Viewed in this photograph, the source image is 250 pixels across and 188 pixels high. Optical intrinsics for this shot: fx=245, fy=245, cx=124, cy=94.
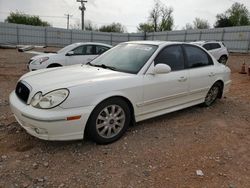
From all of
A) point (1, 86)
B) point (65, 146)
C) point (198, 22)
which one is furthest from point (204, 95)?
point (198, 22)

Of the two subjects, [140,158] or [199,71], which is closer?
[140,158]

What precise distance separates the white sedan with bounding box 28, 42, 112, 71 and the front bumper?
5.55m

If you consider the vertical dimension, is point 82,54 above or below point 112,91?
above

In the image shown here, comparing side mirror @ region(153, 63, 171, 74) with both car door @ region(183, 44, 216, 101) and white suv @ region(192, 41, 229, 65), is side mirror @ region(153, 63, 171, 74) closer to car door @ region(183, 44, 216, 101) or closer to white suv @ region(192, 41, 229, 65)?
car door @ region(183, 44, 216, 101)

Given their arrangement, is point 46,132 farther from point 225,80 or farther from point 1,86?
point 1,86

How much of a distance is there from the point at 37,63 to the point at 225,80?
6.20 meters

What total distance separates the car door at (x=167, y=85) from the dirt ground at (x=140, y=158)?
417 millimetres

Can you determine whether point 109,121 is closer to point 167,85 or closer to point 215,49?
point 167,85

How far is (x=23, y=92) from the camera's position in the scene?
137 inches

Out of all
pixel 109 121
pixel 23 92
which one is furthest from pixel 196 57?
pixel 23 92

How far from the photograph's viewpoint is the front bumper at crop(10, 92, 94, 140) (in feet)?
9.95

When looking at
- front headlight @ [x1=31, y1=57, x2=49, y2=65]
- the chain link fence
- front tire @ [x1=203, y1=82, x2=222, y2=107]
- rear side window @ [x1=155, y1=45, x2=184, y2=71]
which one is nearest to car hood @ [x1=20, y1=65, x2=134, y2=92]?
rear side window @ [x1=155, y1=45, x2=184, y2=71]

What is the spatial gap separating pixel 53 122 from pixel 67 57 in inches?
Result: 250

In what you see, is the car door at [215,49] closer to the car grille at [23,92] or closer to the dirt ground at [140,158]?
the dirt ground at [140,158]
